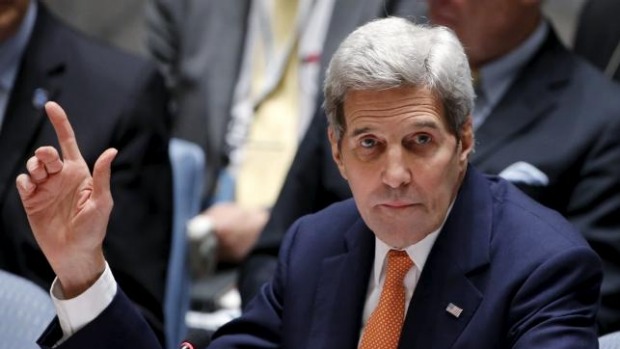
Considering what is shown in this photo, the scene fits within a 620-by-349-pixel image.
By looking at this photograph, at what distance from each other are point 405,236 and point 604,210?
30.2 inches

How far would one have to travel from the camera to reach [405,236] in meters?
2.11

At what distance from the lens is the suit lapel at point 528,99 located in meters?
2.85

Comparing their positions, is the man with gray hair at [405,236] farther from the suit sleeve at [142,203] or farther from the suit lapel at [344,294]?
the suit sleeve at [142,203]

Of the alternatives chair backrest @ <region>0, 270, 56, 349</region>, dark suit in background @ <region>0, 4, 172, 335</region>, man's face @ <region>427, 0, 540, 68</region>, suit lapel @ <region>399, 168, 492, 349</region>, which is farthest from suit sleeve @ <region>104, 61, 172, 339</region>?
suit lapel @ <region>399, 168, 492, 349</region>

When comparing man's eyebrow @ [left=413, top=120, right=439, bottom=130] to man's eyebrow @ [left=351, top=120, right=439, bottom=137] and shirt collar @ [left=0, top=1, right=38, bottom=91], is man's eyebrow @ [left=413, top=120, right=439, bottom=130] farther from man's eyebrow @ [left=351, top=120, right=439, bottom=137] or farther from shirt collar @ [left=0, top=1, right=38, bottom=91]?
shirt collar @ [left=0, top=1, right=38, bottom=91]

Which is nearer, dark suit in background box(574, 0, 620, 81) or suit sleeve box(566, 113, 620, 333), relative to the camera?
suit sleeve box(566, 113, 620, 333)

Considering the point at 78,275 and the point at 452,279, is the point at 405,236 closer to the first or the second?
the point at 452,279

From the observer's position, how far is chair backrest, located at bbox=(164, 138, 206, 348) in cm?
315

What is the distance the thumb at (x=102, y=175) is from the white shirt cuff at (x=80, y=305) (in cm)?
14

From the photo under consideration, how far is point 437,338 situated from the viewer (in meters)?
2.07

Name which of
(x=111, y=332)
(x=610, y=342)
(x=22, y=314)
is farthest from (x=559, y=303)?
(x=22, y=314)

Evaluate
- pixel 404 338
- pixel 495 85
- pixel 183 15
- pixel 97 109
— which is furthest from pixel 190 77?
pixel 404 338

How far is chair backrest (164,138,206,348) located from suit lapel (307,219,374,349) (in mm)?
958

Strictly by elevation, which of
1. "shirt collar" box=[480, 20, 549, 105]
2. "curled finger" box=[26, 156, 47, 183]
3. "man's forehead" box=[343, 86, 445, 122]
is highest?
"man's forehead" box=[343, 86, 445, 122]
